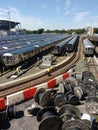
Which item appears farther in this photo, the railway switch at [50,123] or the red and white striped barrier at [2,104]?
the red and white striped barrier at [2,104]

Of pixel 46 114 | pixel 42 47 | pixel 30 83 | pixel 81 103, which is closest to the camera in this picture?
pixel 46 114

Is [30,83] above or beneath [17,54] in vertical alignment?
beneath

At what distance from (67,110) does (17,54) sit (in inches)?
832

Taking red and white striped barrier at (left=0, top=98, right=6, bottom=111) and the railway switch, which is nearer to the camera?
the railway switch

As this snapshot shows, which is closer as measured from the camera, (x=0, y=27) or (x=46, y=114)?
(x=46, y=114)

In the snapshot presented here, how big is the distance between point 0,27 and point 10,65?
14001 centimetres

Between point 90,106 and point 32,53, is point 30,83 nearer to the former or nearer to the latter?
point 90,106

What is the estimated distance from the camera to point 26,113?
48.6 ft

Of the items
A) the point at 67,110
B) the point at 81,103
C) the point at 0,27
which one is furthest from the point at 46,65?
the point at 0,27

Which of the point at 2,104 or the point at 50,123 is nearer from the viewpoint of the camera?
the point at 50,123

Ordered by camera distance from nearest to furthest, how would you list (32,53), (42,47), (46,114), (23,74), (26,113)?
(46,114), (26,113), (23,74), (32,53), (42,47)

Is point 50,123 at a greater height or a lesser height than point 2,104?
greater

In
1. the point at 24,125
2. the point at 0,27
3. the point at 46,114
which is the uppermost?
the point at 0,27

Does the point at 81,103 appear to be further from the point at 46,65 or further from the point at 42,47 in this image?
the point at 42,47
